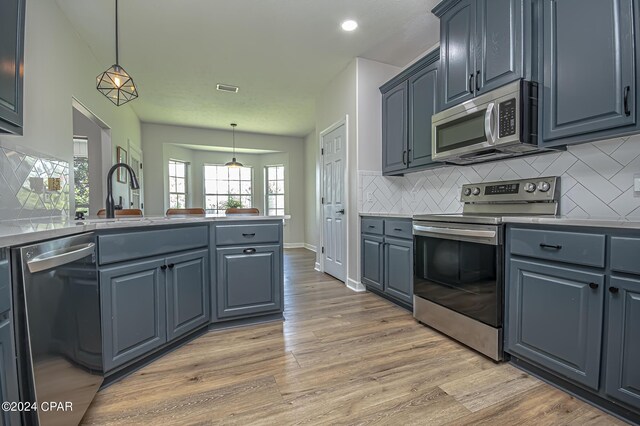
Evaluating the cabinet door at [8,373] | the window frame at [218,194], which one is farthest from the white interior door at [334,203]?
the window frame at [218,194]

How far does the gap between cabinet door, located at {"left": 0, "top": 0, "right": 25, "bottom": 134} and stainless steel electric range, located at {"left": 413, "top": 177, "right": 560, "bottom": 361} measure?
259 cm

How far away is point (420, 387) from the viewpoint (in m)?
1.57

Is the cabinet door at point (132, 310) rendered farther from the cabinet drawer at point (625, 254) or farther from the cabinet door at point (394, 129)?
the cabinet door at point (394, 129)

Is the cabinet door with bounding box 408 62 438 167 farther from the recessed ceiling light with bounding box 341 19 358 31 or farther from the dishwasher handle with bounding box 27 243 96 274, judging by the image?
the dishwasher handle with bounding box 27 243 96 274

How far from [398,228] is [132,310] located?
7.19 ft

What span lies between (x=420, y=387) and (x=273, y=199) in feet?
20.8

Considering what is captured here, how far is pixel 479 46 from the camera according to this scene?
6.84 ft

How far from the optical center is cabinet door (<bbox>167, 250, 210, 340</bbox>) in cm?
188

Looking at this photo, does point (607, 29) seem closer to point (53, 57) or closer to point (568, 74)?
point (568, 74)

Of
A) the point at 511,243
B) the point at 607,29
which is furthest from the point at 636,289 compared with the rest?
the point at 607,29

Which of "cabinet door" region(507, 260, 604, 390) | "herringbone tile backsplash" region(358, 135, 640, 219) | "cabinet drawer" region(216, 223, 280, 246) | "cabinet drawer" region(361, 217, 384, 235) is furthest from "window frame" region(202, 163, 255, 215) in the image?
"cabinet door" region(507, 260, 604, 390)

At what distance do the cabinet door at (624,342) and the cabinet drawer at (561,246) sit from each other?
13 cm

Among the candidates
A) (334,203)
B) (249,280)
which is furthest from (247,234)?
(334,203)

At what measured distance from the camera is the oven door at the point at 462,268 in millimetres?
1803
